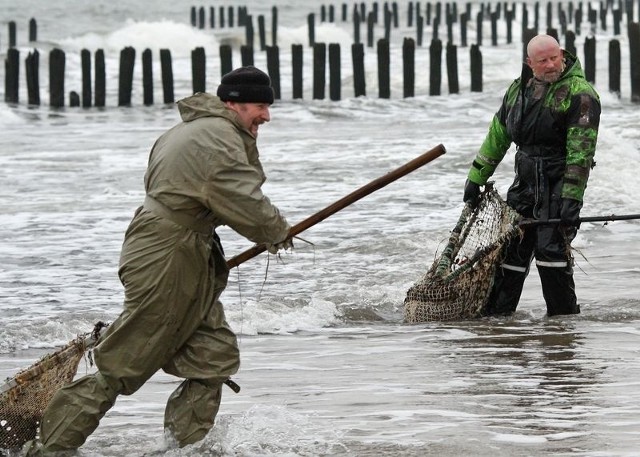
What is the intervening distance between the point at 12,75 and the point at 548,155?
23.3 m

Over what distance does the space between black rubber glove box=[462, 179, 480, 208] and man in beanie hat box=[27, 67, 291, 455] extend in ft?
10.9

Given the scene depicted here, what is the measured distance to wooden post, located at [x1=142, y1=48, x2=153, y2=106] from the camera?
96.2 ft

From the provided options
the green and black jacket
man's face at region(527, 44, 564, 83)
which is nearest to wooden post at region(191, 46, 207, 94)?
the green and black jacket

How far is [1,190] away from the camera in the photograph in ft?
53.4

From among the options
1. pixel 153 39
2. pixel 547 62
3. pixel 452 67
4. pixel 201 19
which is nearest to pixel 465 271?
pixel 547 62

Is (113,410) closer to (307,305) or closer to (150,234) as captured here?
(150,234)

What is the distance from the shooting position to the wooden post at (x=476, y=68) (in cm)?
3034

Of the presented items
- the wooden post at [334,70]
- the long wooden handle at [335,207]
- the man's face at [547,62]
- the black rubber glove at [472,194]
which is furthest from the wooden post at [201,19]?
the long wooden handle at [335,207]

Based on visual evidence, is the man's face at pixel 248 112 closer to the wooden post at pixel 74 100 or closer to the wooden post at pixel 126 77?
the wooden post at pixel 126 77

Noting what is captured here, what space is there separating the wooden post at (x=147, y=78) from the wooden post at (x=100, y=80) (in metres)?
0.84

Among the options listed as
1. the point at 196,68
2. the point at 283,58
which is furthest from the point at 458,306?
the point at 283,58

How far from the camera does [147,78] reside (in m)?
29.4

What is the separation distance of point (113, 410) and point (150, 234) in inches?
62.7

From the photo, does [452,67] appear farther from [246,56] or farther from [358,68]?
[246,56]
